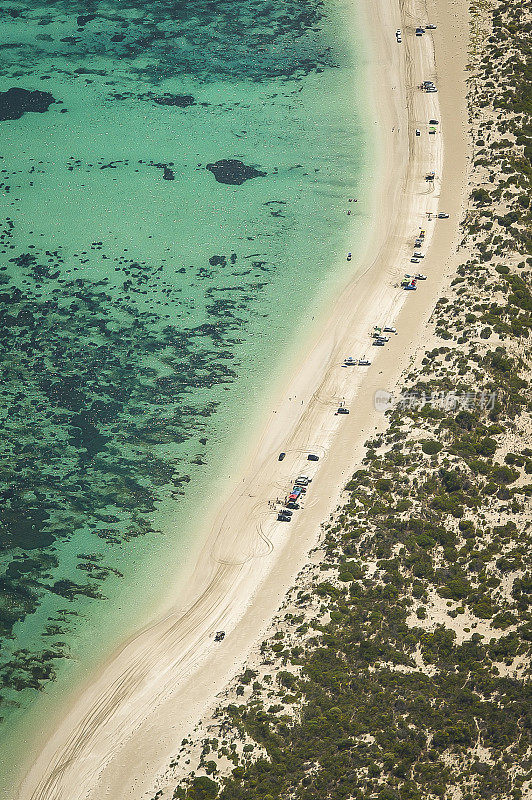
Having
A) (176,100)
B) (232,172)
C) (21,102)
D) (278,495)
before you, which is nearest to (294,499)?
(278,495)

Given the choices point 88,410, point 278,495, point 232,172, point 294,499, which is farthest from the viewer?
point 232,172

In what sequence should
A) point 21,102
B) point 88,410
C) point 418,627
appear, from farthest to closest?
point 21,102, point 88,410, point 418,627

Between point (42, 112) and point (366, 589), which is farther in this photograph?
point (42, 112)

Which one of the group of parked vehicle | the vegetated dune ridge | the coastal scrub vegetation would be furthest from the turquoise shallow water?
the coastal scrub vegetation

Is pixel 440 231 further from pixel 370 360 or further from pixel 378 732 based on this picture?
pixel 378 732

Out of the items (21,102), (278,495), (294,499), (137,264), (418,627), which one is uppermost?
(21,102)

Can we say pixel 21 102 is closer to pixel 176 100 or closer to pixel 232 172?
pixel 176 100

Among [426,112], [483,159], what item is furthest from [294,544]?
[426,112]
